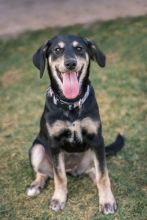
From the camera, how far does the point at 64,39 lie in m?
4.35

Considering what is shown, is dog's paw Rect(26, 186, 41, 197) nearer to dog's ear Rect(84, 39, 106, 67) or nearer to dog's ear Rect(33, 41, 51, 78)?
dog's ear Rect(33, 41, 51, 78)

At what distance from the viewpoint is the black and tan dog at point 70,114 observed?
429 centimetres

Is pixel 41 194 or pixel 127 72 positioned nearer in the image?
pixel 41 194

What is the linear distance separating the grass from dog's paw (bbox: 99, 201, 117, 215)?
5cm

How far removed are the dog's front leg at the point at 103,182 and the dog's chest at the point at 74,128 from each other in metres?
0.14

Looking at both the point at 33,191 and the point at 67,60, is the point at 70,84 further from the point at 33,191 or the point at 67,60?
the point at 33,191

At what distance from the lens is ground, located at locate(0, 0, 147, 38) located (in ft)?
32.5

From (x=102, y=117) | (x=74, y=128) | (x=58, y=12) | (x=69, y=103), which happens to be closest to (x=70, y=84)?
(x=69, y=103)

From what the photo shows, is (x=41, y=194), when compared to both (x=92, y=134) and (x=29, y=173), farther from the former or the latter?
(x=92, y=134)

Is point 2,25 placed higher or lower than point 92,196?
higher

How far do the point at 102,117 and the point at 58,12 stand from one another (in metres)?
4.50

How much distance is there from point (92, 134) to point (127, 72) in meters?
3.47

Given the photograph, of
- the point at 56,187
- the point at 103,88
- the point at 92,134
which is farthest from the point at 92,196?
the point at 103,88

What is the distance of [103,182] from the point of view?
459 cm
